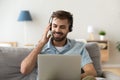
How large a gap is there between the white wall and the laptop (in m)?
3.91

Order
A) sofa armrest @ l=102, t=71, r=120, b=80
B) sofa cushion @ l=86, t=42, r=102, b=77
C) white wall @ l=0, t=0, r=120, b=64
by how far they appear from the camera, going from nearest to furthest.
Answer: sofa armrest @ l=102, t=71, r=120, b=80, sofa cushion @ l=86, t=42, r=102, b=77, white wall @ l=0, t=0, r=120, b=64

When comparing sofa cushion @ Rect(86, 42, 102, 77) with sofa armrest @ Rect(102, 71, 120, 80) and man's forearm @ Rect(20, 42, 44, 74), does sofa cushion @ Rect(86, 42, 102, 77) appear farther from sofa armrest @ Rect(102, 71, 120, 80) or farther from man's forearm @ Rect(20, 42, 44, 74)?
man's forearm @ Rect(20, 42, 44, 74)

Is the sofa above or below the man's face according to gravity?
below

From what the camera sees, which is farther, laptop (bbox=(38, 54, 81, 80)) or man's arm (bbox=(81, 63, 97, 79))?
man's arm (bbox=(81, 63, 97, 79))

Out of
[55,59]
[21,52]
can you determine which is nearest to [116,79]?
[55,59]

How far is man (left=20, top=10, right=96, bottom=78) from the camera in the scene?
1937 mm

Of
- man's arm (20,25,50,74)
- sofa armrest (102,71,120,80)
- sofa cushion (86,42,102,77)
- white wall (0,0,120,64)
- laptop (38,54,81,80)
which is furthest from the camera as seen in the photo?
white wall (0,0,120,64)

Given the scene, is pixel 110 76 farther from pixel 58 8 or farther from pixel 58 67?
pixel 58 8

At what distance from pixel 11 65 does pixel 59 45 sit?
46 cm

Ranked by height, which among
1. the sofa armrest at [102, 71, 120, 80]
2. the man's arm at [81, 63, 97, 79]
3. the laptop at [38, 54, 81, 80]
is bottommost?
the sofa armrest at [102, 71, 120, 80]

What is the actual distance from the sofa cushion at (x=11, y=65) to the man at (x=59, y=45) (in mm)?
66

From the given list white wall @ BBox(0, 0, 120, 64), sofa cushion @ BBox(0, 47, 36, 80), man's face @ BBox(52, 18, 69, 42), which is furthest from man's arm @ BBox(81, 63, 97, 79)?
white wall @ BBox(0, 0, 120, 64)

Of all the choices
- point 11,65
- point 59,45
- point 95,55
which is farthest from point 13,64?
point 95,55

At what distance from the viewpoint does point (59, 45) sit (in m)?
2.10
